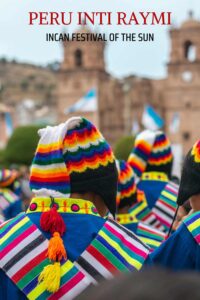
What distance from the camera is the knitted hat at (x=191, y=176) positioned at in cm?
283

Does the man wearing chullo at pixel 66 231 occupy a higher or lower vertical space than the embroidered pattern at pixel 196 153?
lower

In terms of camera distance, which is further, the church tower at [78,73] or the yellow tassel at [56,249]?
the church tower at [78,73]

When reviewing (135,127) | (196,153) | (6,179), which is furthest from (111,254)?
(135,127)

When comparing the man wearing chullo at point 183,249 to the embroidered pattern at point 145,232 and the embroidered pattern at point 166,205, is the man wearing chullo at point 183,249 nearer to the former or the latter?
the embroidered pattern at point 145,232

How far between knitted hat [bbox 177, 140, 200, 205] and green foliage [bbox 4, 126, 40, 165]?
17.3m

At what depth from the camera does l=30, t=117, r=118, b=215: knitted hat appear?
2.71m

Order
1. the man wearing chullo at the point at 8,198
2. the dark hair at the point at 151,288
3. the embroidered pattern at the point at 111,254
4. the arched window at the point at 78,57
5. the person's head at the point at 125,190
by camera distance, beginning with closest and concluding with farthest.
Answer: the dark hair at the point at 151,288, the embroidered pattern at the point at 111,254, the person's head at the point at 125,190, the man wearing chullo at the point at 8,198, the arched window at the point at 78,57

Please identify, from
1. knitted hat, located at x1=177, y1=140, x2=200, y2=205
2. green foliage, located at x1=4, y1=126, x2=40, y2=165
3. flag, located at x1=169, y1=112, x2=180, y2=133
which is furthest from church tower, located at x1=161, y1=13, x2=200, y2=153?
knitted hat, located at x1=177, y1=140, x2=200, y2=205

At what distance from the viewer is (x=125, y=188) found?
17.2 ft

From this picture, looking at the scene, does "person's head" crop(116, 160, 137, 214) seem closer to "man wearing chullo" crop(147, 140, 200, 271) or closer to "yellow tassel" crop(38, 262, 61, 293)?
"man wearing chullo" crop(147, 140, 200, 271)

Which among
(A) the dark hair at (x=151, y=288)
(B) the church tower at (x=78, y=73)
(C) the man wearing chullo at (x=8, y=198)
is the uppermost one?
(B) the church tower at (x=78, y=73)

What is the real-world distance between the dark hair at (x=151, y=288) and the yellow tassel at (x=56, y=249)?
167 cm

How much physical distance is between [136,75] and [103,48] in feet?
26.5

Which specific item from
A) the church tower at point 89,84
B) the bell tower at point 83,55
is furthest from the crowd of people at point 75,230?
the bell tower at point 83,55
